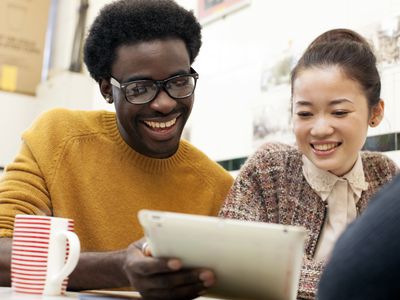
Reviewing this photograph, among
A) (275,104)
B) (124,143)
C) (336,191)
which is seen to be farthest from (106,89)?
(275,104)

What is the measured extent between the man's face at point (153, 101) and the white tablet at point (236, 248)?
27.2 inches

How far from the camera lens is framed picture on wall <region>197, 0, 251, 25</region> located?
249 cm

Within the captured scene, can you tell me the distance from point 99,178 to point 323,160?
1.86ft

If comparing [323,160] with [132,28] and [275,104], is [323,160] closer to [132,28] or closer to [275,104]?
[132,28]

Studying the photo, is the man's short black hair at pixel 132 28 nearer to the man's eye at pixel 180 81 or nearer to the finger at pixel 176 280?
the man's eye at pixel 180 81

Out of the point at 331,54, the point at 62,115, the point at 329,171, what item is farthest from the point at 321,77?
the point at 62,115

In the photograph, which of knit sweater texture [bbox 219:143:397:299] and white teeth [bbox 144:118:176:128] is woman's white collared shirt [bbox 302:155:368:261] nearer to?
knit sweater texture [bbox 219:143:397:299]

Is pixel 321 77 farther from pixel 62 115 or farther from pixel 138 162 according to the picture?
pixel 62 115

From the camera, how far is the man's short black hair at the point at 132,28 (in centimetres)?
150

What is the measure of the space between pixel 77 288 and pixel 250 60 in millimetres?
1457

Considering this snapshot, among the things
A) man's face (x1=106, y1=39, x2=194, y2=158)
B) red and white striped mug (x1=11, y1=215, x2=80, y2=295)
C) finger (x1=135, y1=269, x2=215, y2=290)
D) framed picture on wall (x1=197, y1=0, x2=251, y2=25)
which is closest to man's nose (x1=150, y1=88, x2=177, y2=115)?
man's face (x1=106, y1=39, x2=194, y2=158)

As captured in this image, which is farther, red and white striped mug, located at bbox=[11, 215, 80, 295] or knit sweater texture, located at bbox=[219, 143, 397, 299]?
knit sweater texture, located at bbox=[219, 143, 397, 299]

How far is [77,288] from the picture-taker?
1.17 m

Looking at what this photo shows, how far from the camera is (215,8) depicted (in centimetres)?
262
